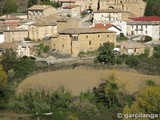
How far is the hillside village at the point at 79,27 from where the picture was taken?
1565 inches

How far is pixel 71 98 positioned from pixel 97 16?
1402 cm

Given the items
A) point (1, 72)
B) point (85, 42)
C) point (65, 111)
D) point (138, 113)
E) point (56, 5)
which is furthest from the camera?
point (56, 5)

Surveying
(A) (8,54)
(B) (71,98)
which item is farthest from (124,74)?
(A) (8,54)

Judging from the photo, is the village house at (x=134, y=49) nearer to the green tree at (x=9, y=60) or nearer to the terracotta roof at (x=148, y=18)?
the terracotta roof at (x=148, y=18)

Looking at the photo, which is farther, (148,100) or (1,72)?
(1,72)

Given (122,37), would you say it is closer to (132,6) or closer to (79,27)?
(79,27)

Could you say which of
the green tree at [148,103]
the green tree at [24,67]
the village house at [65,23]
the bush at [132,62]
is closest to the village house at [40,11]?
the village house at [65,23]

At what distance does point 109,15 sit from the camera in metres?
45.4

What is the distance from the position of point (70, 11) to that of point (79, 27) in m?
4.50

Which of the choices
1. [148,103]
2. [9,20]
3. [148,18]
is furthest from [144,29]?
[148,103]

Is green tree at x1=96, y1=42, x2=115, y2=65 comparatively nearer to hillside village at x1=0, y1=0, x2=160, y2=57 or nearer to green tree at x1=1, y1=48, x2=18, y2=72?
hillside village at x1=0, y1=0, x2=160, y2=57

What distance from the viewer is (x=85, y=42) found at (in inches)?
1567

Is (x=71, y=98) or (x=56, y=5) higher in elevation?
(x=56, y=5)

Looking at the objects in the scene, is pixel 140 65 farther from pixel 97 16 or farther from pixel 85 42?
pixel 97 16
